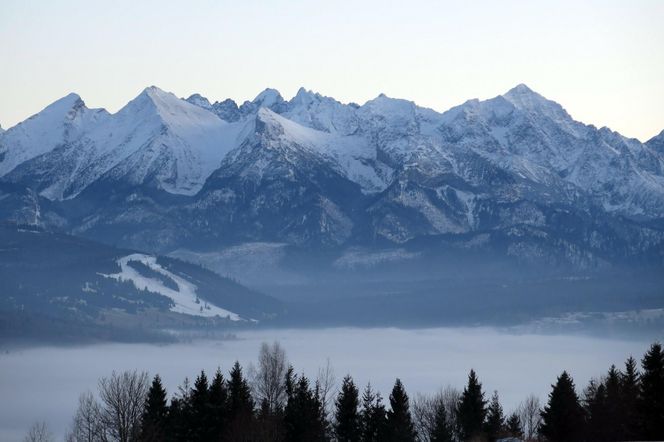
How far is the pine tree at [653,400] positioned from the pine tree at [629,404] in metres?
2.63

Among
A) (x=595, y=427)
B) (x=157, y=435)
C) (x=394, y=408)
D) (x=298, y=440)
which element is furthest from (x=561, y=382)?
(x=157, y=435)

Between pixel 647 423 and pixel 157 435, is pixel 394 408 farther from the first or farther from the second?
pixel 647 423

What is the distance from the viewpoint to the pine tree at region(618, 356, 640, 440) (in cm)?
15250

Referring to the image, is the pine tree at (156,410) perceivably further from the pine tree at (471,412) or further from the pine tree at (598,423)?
the pine tree at (598,423)

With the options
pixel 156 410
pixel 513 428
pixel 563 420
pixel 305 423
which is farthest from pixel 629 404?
pixel 156 410

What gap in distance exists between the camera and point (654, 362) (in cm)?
14925

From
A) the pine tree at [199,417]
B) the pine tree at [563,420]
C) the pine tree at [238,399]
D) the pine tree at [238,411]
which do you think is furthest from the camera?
the pine tree at [238,399]

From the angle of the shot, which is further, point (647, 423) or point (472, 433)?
point (472, 433)

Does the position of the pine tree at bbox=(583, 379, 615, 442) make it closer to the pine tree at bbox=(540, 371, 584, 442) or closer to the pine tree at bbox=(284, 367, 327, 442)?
the pine tree at bbox=(540, 371, 584, 442)

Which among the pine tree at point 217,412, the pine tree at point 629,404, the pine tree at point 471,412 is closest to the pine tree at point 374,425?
the pine tree at point 471,412

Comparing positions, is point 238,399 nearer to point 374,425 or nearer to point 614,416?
point 374,425

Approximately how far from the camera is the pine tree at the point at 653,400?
144 metres

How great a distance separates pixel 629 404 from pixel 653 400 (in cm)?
2586

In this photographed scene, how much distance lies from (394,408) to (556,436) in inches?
726
